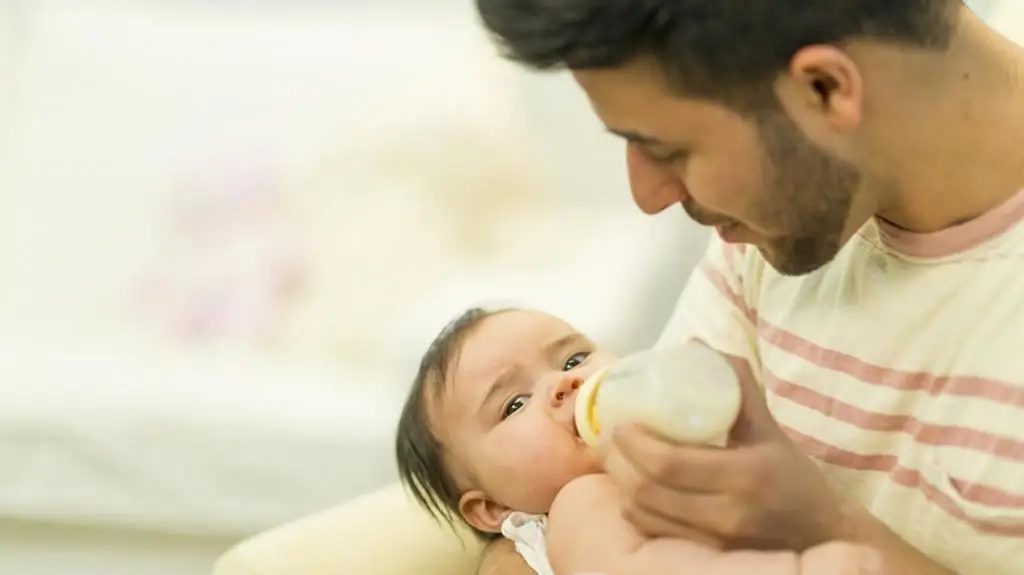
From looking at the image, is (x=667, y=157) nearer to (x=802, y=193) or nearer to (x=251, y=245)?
(x=802, y=193)

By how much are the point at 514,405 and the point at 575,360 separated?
0.09 metres

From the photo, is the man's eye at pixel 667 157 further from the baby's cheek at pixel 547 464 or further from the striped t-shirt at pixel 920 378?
the baby's cheek at pixel 547 464

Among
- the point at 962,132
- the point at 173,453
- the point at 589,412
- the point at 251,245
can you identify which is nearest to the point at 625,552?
the point at 589,412

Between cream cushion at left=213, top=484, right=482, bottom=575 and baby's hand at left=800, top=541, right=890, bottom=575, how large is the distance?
1.79 ft

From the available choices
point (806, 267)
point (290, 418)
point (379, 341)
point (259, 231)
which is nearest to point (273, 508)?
point (290, 418)

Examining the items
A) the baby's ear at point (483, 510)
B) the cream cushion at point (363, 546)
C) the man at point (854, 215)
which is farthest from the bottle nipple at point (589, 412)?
the cream cushion at point (363, 546)

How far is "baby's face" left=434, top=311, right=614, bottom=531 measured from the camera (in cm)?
115

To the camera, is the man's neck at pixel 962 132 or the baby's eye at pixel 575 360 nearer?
the man's neck at pixel 962 132

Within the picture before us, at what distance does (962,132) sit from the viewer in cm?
96

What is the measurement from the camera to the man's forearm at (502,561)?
1.16 meters

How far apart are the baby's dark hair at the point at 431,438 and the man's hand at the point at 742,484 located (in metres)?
0.36

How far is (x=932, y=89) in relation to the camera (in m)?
0.94

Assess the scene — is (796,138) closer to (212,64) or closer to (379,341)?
(379,341)

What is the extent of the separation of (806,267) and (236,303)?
116cm
